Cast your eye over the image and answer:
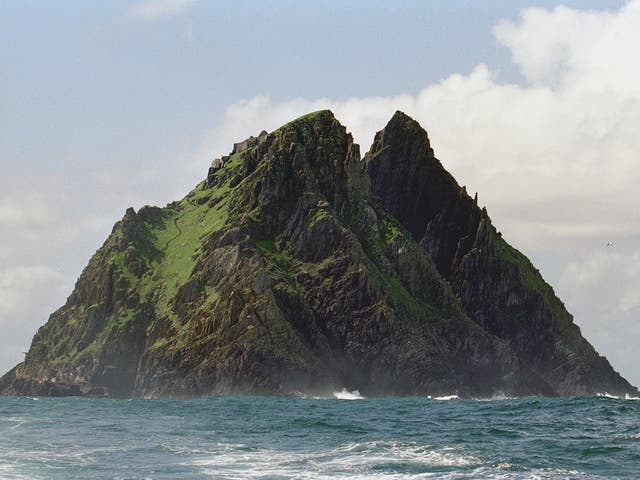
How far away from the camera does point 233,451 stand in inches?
2297

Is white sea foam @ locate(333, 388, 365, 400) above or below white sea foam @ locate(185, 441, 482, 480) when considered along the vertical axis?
above

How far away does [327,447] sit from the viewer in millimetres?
59812

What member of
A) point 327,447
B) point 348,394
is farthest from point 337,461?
point 348,394

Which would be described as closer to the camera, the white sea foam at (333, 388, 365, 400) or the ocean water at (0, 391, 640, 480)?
the ocean water at (0, 391, 640, 480)

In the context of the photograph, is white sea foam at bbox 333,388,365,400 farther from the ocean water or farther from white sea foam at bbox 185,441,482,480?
white sea foam at bbox 185,441,482,480

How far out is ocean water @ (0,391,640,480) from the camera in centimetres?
4828

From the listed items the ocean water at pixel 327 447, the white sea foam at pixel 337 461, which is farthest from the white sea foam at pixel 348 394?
the white sea foam at pixel 337 461

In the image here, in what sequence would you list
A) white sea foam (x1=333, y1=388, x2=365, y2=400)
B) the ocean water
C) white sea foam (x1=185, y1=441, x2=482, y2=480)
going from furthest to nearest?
1. white sea foam (x1=333, y1=388, x2=365, y2=400)
2. the ocean water
3. white sea foam (x1=185, y1=441, x2=482, y2=480)

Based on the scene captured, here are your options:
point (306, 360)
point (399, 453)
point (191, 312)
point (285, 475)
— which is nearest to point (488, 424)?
point (399, 453)

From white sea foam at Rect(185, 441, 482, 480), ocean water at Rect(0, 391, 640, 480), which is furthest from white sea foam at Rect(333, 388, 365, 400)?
white sea foam at Rect(185, 441, 482, 480)

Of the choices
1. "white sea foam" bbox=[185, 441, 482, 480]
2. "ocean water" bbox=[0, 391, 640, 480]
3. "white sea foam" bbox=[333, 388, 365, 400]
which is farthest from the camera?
"white sea foam" bbox=[333, 388, 365, 400]

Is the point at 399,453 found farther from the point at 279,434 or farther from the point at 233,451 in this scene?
the point at 279,434

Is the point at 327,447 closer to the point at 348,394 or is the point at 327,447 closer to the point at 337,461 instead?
the point at 337,461

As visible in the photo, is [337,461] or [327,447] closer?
[337,461]
